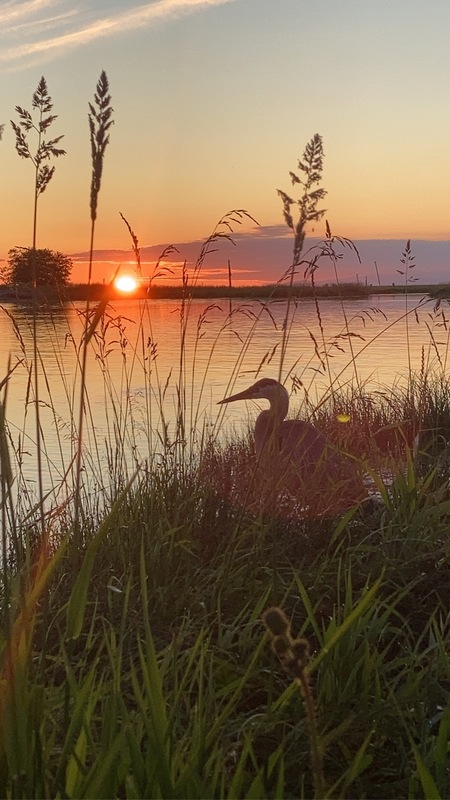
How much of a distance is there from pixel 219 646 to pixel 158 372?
13.0 meters

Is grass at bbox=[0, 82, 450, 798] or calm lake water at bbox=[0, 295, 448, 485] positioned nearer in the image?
grass at bbox=[0, 82, 450, 798]

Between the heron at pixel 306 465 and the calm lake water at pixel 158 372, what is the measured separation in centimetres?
38

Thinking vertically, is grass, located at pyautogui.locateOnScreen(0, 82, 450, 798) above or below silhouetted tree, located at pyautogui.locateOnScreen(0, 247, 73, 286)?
below

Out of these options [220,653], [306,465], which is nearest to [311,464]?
[306,465]

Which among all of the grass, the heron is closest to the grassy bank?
the grass

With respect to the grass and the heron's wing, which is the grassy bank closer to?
the grass

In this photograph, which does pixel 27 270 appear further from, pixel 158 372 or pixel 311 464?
pixel 158 372

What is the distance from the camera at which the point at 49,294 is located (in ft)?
17.2

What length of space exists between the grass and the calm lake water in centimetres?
50

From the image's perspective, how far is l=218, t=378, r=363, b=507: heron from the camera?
4105 mm

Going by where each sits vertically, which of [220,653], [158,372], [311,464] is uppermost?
[311,464]

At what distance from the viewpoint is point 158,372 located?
15555mm

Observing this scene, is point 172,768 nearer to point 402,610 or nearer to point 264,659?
point 264,659

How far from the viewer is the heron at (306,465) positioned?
162 inches
